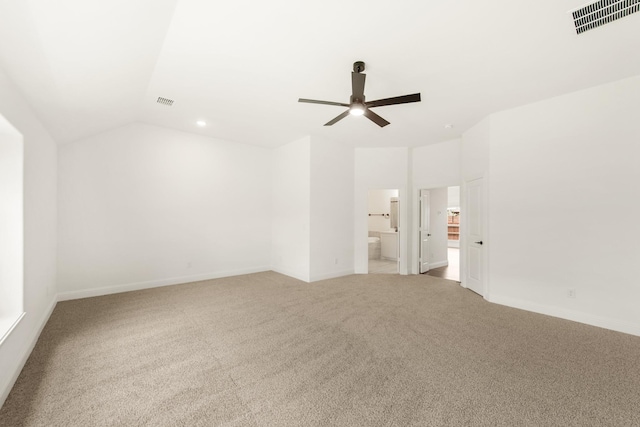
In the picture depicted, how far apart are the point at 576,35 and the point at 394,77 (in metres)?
1.61

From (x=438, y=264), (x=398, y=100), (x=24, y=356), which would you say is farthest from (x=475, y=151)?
(x=24, y=356)

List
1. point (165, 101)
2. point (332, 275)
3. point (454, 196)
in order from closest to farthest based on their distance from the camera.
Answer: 1. point (165, 101)
2. point (332, 275)
3. point (454, 196)

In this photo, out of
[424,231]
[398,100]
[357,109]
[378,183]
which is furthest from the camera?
[424,231]

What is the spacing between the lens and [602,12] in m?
2.12

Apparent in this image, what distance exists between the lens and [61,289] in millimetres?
4141

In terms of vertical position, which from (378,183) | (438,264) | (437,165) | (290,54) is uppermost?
(290,54)

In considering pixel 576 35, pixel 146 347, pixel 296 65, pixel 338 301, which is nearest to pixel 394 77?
pixel 296 65

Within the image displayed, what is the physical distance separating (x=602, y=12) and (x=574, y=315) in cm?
346

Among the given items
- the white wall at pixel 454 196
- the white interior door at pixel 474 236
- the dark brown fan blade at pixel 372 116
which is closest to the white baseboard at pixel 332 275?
the white interior door at pixel 474 236

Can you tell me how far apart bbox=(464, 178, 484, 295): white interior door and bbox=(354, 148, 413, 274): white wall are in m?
1.35

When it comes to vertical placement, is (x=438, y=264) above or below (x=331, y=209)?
below

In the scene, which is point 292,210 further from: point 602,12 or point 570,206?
point 602,12

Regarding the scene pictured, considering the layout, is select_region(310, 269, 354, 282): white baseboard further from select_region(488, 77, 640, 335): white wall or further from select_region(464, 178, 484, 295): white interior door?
select_region(488, 77, 640, 335): white wall

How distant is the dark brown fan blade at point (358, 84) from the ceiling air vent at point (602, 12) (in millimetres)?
1742
